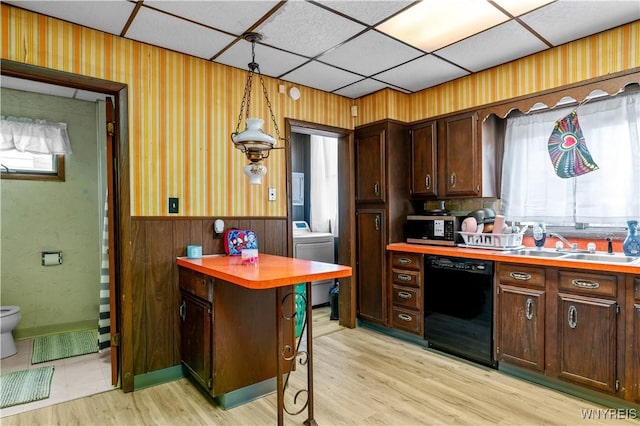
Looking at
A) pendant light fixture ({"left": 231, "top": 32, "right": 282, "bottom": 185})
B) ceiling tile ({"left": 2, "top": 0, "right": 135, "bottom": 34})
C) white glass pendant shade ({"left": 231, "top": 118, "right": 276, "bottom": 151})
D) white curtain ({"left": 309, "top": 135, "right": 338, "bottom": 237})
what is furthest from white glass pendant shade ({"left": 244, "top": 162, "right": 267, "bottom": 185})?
white curtain ({"left": 309, "top": 135, "right": 338, "bottom": 237})

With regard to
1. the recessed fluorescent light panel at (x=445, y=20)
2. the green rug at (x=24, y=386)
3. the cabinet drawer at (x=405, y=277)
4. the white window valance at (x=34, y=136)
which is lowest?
the green rug at (x=24, y=386)

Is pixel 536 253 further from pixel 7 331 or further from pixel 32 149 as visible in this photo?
pixel 32 149

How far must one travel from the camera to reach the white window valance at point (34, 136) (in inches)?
141

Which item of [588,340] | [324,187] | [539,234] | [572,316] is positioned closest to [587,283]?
[572,316]

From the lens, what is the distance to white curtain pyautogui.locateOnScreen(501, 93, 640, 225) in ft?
9.18

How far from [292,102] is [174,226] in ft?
5.42

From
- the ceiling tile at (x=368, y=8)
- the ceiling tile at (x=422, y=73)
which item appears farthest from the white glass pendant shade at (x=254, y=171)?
the ceiling tile at (x=422, y=73)

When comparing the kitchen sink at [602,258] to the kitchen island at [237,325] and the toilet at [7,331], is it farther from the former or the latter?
the toilet at [7,331]

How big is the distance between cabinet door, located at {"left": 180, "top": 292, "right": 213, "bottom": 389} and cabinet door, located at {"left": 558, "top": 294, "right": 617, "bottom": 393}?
236 centimetres

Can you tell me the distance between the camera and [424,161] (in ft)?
12.4

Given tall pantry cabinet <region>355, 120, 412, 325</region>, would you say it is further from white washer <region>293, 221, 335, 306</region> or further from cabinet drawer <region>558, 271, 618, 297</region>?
cabinet drawer <region>558, 271, 618, 297</region>

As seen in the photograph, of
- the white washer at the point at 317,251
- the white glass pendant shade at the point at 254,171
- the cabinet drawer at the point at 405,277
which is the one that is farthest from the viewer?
the white washer at the point at 317,251

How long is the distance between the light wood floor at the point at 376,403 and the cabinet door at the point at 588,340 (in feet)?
0.62

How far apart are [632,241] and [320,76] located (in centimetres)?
279
